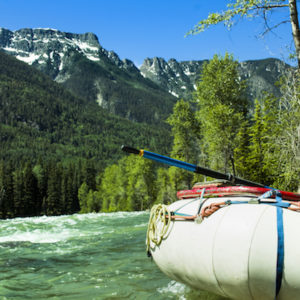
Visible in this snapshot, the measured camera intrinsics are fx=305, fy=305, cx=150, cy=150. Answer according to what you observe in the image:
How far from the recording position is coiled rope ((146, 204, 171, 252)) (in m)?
5.28

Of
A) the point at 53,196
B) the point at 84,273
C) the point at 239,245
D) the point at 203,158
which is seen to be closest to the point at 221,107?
the point at 203,158

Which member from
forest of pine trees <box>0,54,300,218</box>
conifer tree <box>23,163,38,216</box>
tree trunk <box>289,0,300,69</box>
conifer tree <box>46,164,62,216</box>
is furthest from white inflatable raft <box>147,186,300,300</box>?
conifer tree <box>46,164,62,216</box>

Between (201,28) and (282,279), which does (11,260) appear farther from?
(201,28)

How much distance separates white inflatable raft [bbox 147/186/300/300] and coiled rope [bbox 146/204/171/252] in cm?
9

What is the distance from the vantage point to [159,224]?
5543 mm

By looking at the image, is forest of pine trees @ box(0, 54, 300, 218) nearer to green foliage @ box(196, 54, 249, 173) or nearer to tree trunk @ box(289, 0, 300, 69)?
green foliage @ box(196, 54, 249, 173)

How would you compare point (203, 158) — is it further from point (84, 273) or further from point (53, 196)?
point (53, 196)

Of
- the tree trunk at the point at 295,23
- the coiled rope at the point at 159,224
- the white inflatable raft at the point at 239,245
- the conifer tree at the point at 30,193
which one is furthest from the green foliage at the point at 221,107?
the conifer tree at the point at 30,193

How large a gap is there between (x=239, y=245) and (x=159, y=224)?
1.92 meters

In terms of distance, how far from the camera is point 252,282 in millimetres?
3809

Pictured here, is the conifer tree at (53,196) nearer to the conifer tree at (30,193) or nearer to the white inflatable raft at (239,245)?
the conifer tree at (30,193)

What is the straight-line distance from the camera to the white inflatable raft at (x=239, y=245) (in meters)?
3.68

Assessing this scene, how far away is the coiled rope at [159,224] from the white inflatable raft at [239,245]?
87 mm

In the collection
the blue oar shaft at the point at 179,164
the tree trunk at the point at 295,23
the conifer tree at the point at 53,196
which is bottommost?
the conifer tree at the point at 53,196
